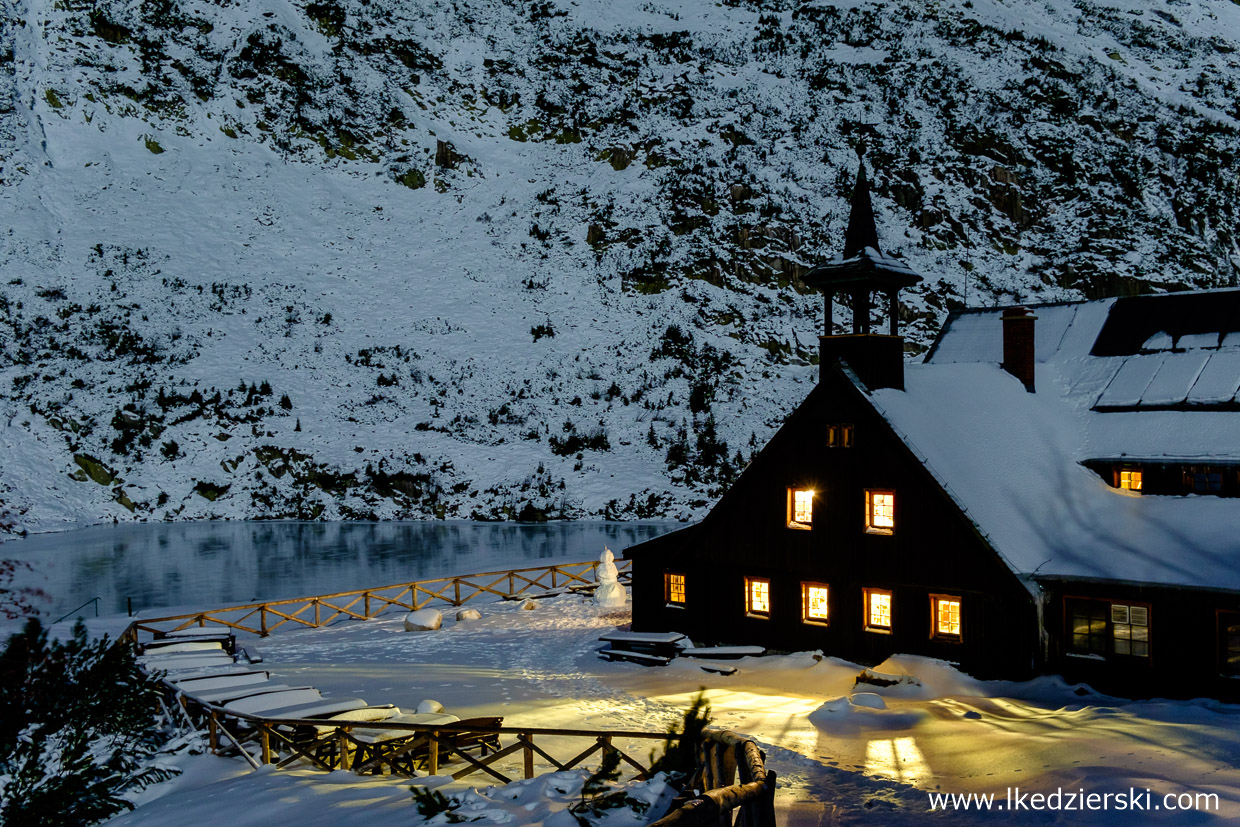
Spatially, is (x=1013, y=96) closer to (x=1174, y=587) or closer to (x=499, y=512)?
(x=499, y=512)

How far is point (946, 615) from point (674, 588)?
7.45 metres

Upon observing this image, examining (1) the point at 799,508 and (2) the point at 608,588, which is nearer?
(1) the point at 799,508

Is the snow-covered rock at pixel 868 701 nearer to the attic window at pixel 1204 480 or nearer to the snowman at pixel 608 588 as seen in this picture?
the attic window at pixel 1204 480

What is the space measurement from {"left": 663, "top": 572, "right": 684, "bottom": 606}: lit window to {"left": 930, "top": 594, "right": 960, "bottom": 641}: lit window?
6.90 m

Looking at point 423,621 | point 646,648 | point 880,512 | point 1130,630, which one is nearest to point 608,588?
point 423,621

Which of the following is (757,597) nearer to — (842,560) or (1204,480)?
(842,560)

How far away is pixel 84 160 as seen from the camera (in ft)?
281

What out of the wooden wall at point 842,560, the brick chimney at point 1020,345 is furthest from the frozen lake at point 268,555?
the brick chimney at point 1020,345

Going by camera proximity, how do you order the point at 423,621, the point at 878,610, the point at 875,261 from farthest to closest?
the point at 423,621 < the point at 875,261 < the point at 878,610

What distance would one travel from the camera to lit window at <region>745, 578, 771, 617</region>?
22297mm

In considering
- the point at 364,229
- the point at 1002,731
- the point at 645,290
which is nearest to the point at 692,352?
the point at 645,290

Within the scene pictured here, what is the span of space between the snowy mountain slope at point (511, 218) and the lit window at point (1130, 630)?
137 ft

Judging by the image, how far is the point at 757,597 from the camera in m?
22.5

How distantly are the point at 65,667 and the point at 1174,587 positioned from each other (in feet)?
59.5
